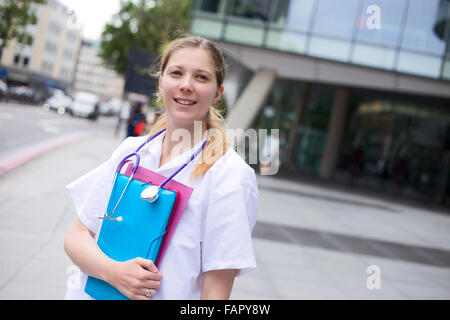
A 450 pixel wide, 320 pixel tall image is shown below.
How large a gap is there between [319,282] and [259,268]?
0.68 m

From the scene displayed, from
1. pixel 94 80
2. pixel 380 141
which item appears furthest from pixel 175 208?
pixel 94 80

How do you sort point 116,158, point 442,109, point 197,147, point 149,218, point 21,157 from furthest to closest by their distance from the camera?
point 442,109
point 21,157
point 116,158
point 197,147
point 149,218

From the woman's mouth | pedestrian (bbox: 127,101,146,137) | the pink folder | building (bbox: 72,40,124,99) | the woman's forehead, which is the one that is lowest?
pedestrian (bbox: 127,101,146,137)

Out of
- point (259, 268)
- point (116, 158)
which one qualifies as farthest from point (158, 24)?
point (116, 158)

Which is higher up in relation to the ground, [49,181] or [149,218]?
[149,218]

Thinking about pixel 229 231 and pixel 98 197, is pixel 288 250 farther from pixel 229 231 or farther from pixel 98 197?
pixel 229 231

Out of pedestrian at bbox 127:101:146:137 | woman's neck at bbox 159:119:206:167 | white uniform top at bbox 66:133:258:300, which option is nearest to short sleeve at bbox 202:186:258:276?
white uniform top at bbox 66:133:258:300

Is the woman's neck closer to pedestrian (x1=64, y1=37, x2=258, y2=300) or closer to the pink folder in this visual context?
pedestrian (x1=64, y1=37, x2=258, y2=300)

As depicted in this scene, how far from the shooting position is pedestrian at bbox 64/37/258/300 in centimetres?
132

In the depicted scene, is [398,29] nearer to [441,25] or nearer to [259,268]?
[441,25]

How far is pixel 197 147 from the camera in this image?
1.46 meters

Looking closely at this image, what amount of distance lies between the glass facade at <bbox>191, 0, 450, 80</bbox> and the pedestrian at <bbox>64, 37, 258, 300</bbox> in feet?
48.2

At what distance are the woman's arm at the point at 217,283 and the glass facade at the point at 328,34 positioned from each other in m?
15.0

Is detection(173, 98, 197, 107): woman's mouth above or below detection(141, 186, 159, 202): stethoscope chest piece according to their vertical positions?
above
